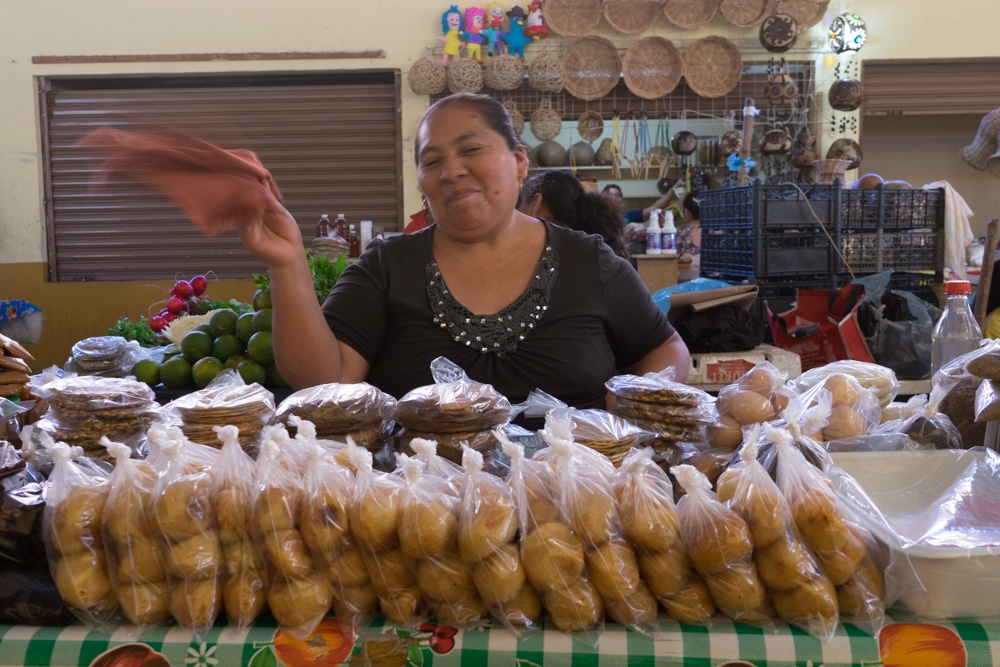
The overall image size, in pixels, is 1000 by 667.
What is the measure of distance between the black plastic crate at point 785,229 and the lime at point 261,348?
2315 millimetres

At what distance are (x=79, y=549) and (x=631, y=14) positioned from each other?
660cm

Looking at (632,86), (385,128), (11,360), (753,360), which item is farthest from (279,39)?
(11,360)

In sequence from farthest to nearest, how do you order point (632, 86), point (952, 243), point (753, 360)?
point (632, 86)
point (952, 243)
point (753, 360)

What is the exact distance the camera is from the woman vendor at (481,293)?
6.31 ft

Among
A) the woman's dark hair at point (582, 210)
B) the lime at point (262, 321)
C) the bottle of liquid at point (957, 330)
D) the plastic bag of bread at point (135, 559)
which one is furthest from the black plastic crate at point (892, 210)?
the plastic bag of bread at point (135, 559)

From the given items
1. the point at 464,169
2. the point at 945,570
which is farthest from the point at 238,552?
the point at 464,169

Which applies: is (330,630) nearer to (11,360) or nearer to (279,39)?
(11,360)

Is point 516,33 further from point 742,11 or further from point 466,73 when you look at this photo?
point 742,11

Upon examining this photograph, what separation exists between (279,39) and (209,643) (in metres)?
6.71

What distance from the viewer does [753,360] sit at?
3459mm

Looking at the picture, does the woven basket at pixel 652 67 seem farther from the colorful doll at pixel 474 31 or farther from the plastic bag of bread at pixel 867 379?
the plastic bag of bread at pixel 867 379

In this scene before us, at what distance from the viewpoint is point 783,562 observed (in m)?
0.92

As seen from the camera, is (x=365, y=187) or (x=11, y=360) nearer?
(x=11, y=360)

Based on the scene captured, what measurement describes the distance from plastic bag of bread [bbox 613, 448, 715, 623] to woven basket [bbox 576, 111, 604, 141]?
6062 mm
